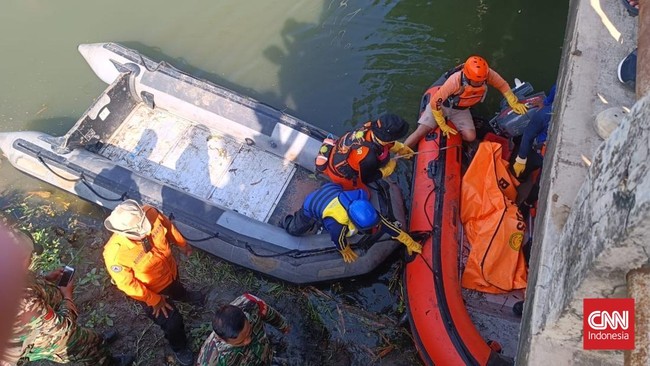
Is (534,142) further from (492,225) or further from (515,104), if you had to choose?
(492,225)

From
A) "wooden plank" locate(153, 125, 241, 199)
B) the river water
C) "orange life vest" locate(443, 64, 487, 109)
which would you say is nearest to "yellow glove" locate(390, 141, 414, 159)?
"orange life vest" locate(443, 64, 487, 109)

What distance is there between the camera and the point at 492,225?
12.7ft

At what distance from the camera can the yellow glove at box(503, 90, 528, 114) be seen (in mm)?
4605

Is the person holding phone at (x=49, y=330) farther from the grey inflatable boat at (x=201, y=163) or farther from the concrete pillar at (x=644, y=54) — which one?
the concrete pillar at (x=644, y=54)

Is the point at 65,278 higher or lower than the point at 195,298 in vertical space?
higher

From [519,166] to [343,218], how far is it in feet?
5.35

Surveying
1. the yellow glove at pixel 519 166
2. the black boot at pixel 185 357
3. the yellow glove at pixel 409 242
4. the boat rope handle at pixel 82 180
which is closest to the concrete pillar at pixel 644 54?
the yellow glove at pixel 409 242

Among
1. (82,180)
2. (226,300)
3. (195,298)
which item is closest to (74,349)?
Answer: (195,298)

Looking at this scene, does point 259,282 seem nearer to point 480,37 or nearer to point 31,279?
point 31,279

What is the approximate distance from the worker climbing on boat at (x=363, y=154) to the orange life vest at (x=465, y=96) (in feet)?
2.67

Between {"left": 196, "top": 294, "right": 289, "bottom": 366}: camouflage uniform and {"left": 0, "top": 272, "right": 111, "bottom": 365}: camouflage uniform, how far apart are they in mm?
780

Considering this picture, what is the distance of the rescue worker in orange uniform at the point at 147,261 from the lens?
2990 millimetres

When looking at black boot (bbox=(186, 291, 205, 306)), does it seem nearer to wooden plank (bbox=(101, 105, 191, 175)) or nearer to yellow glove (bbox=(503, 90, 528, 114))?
wooden plank (bbox=(101, 105, 191, 175))

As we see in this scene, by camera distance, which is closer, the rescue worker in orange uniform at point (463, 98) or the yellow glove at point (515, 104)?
the rescue worker in orange uniform at point (463, 98)
